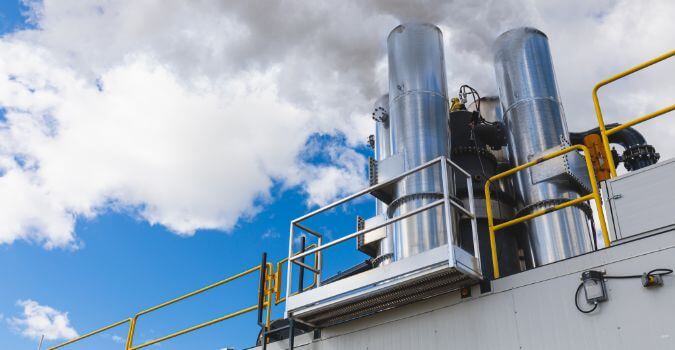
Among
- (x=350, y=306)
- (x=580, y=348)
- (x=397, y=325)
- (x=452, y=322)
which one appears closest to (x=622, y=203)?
(x=580, y=348)

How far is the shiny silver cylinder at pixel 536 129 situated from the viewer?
292 inches

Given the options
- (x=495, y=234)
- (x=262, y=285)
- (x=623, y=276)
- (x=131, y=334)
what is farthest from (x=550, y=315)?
(x=131, y=334)

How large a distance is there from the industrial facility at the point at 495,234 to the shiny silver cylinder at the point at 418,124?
0.02 metres

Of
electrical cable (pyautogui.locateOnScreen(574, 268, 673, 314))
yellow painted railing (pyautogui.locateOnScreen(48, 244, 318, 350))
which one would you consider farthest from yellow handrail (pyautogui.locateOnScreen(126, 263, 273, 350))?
electrical cable (pyautogui.locateOnScreen(574, 268, 673, 314))

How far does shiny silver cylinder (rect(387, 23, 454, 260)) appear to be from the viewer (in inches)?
276

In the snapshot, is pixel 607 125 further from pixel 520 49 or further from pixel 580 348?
pixel 580 348

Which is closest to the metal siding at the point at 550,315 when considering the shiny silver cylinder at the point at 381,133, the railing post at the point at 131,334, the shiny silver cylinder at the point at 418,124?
the shiny silver cylinder at the point at 418,124

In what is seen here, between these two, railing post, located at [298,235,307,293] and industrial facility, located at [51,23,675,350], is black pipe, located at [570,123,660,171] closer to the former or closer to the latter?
industrial facility, located at [51,23,675,350]

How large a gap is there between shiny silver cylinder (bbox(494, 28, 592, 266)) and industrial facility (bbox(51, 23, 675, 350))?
0.8 inches

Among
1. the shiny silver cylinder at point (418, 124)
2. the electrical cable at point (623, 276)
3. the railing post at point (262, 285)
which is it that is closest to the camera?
the electrical cable at point (623, 276)

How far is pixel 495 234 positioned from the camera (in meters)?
8.07

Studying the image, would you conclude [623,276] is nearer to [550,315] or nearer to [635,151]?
[550,315]

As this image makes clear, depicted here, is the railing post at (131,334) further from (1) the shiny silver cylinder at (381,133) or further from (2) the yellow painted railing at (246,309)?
(1) the shiny silver cylinder at (381,133)

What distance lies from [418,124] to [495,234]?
1.83m
